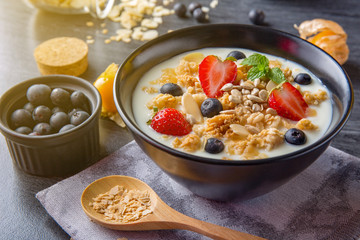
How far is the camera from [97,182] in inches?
46.4

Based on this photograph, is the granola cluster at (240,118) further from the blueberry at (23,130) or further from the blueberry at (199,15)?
the blueberry at (199,15)

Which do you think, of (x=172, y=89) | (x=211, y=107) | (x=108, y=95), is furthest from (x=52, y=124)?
(x=211, y=107)

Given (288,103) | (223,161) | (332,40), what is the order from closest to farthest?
(223,161)
(288,103)
(332,40)

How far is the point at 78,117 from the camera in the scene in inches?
50.8

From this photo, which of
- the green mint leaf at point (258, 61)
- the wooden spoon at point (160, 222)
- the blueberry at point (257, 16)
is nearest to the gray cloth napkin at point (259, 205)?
the wooden spoon at point (160, 222)

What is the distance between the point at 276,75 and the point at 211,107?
0.79ft

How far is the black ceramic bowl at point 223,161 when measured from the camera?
94 centimetres

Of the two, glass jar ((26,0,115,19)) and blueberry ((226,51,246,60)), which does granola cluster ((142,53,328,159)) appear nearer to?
blueberry ((226,51,246,60))

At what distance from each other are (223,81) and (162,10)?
1019 mm

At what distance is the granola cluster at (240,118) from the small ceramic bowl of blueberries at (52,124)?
24 centimetres

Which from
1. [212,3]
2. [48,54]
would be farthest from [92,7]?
[212,3]

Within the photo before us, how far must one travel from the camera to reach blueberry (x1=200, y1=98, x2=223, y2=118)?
112cm

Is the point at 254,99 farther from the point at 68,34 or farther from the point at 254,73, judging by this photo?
the point at 68,34

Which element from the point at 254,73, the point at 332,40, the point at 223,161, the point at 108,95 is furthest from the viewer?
the point at 332,40
